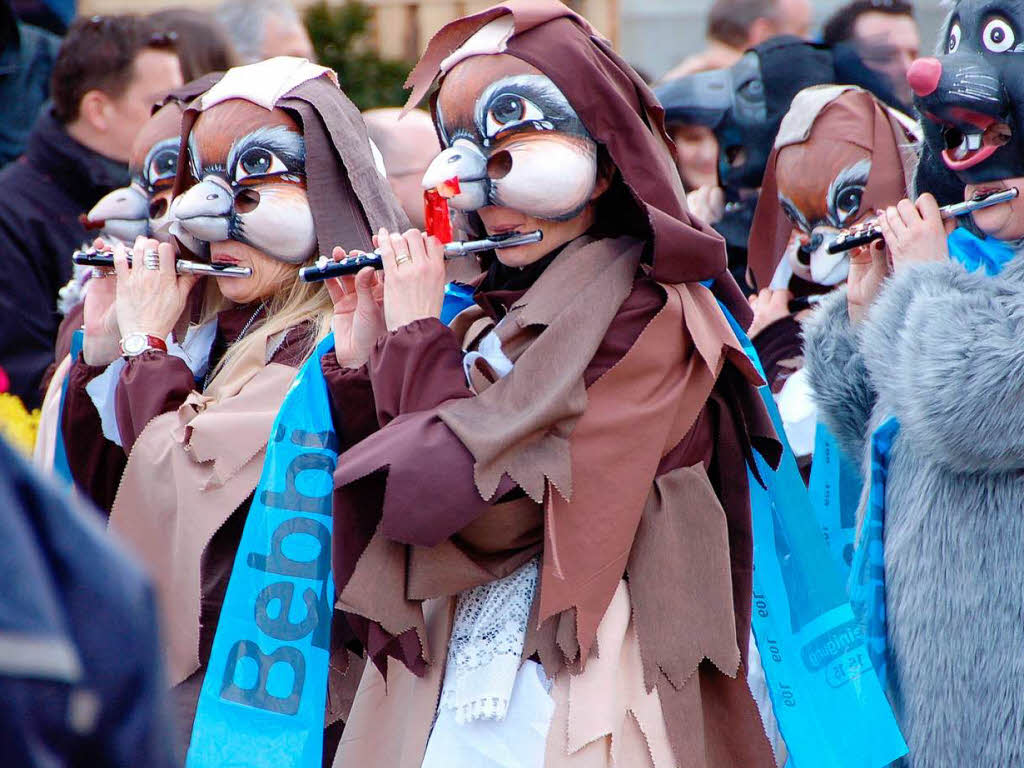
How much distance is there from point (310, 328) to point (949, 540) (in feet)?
4.29

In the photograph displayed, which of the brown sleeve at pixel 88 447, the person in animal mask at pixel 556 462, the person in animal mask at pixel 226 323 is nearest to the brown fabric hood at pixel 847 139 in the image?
the person in animal mask at pixel 226 323

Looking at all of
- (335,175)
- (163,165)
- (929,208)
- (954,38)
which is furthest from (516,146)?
(163,165)

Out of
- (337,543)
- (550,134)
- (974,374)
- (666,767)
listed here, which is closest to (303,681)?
(337,543)

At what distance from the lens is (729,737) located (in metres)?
2.46

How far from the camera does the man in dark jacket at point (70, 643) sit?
3.16 feet

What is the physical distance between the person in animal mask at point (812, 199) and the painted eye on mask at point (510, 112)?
127cm

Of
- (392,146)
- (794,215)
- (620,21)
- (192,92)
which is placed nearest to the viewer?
(192,92)

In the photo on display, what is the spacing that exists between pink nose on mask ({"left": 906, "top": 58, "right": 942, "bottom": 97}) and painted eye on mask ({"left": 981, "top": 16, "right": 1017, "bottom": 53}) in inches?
3.8

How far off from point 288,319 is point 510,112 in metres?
0.79

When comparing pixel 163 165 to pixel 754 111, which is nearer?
pixel 163 165

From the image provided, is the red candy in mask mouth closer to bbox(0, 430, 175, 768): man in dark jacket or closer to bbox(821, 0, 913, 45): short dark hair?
bbox(0, 430, 175, 768): man in dark jacket

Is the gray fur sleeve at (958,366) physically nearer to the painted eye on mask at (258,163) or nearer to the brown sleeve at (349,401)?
the brown sleeve at (349,401)

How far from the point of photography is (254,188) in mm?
2992

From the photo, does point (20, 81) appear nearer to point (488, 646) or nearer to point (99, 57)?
point (99, 57)
